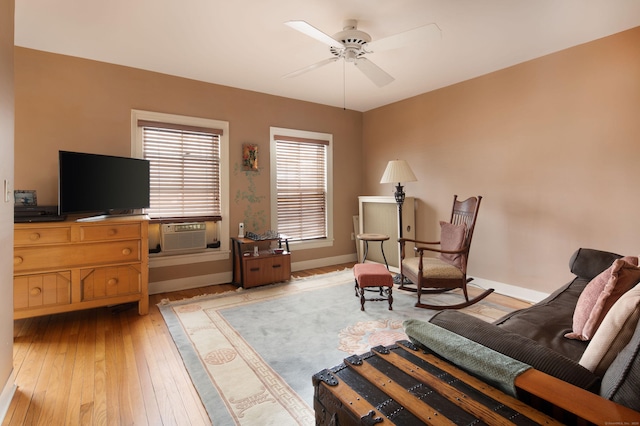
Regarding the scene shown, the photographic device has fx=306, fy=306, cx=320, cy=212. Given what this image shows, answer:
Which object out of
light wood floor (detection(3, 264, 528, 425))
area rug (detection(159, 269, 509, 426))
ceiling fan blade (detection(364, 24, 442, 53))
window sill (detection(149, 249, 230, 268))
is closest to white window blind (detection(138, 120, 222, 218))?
window sill (detection(149, 249, 230, 268))

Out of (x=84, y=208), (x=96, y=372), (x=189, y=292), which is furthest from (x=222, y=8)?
(x=189, y=292)

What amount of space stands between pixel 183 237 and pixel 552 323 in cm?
368

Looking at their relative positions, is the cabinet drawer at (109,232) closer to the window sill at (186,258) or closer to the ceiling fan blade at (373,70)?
the window sill at (186,258)

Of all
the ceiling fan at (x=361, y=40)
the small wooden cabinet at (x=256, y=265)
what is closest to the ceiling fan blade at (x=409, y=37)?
the ceiling fan at (x=361, y=40)

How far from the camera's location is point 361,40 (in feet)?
8.54

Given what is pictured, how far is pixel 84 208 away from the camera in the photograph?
292cm

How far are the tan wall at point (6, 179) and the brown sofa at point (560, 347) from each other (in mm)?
2303

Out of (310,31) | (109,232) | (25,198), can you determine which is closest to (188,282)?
(109,232)

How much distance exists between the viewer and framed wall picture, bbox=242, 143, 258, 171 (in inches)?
168

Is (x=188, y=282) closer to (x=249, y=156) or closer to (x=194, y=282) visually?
(x=194, y=282)

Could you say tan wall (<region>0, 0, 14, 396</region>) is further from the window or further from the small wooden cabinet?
the window

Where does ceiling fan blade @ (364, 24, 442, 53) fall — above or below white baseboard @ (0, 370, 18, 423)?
above

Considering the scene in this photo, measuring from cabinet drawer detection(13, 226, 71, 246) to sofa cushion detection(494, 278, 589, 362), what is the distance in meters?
3.51

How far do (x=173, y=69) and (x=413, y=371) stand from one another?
154 inches
